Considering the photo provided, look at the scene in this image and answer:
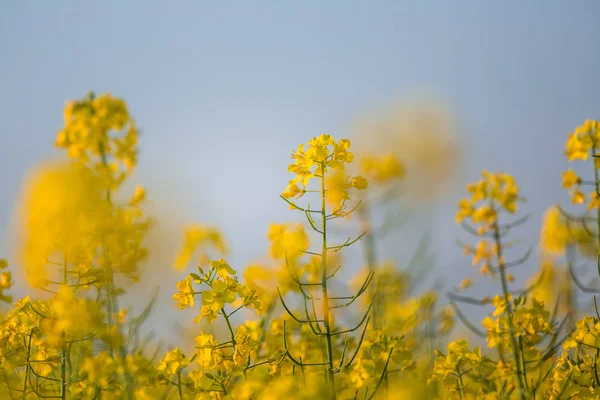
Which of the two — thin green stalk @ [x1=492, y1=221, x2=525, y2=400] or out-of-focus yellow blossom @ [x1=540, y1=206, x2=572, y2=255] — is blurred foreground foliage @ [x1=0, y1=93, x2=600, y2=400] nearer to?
thin green stalk @ [x1=492, y1=221, x2=525, y2=400]

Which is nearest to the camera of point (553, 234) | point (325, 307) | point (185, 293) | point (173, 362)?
point (325, 307)

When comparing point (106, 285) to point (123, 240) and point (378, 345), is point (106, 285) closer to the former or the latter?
point (123, 240)

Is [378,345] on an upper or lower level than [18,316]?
lower

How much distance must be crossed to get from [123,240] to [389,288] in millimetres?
1628

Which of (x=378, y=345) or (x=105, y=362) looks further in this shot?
(x=378, y=345)

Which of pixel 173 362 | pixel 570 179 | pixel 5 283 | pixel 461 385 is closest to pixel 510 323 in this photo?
pixel 461 385

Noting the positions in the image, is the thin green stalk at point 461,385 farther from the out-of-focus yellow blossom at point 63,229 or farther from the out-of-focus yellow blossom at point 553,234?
the out-of-focus yellow blossom at point 553,234

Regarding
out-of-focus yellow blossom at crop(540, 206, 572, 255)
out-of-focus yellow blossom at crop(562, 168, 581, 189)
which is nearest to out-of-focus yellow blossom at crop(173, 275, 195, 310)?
out-of-focus yellow blossom at crop(562, 168, 581, 189)

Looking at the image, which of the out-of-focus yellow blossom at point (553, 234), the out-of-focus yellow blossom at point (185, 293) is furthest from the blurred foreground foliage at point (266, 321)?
the out-of-focus yellow blossom at point (553, 234)

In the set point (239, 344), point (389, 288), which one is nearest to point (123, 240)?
point (239, 344)

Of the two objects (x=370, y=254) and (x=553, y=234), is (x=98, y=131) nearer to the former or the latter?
(x=370, y=254)

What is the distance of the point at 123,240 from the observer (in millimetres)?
2723

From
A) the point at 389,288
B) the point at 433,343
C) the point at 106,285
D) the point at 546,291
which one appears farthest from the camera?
the point at 546,291

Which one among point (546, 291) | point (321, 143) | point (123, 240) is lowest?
point (546, 291)
